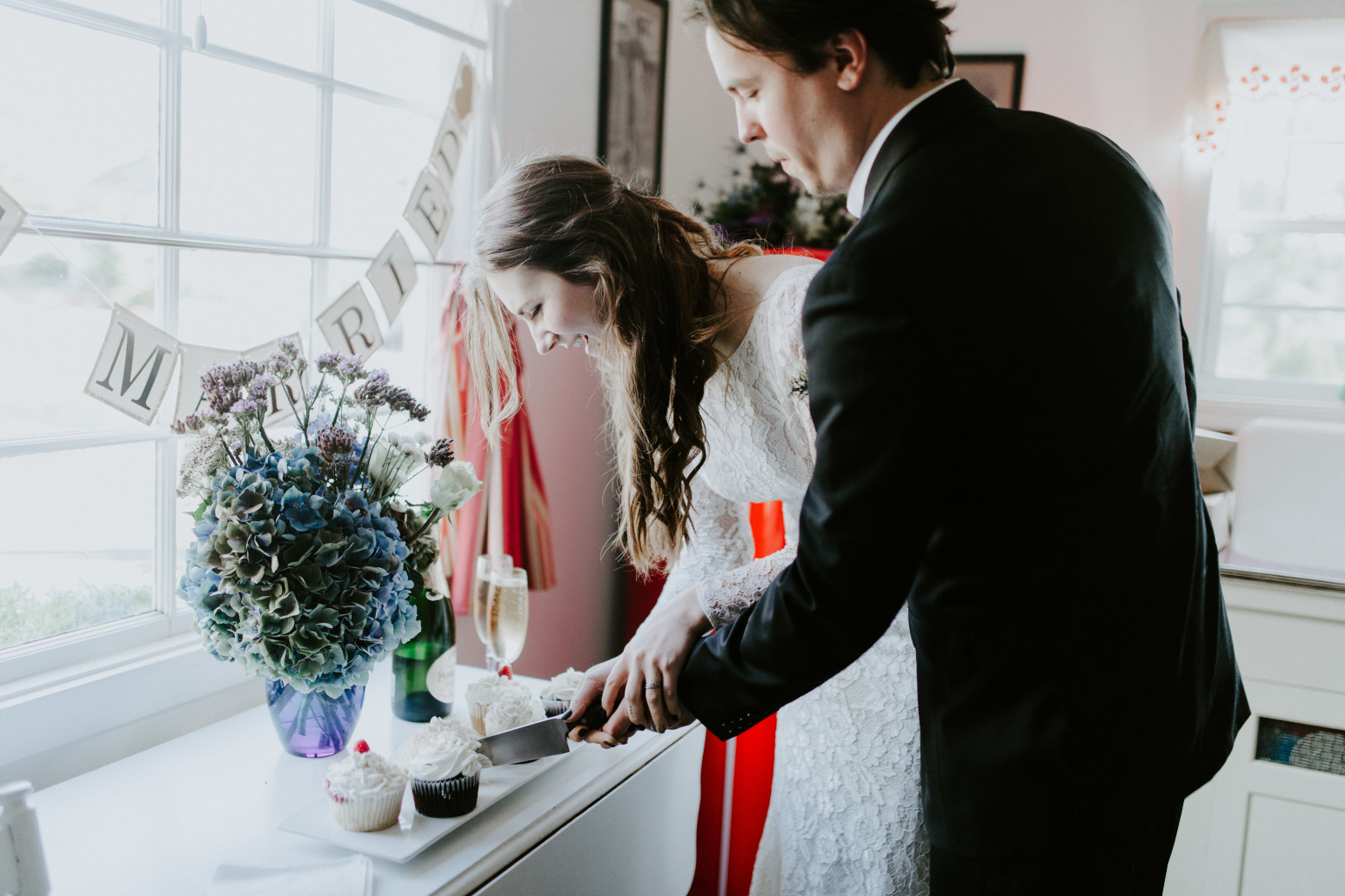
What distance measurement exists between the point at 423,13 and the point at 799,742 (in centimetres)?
153

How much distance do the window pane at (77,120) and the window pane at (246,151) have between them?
6 centimetres

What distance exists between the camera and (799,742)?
1220 millimetres

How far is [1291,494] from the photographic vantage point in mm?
2582

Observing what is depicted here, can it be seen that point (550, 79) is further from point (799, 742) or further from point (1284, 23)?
point (1284, 23)

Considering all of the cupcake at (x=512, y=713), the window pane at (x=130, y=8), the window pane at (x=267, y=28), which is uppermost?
the window pane at (x=267, y=28)

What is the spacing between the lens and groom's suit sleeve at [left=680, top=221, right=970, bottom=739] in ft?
2.14

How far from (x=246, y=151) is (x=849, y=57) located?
119 centimetres

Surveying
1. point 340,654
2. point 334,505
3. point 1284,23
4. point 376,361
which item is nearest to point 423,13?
point 376,361

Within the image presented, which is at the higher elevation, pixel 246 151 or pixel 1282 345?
pixel 246 151

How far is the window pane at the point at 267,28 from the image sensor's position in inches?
58.4

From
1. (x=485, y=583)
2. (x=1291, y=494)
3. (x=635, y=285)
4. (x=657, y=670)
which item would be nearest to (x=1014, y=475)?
(x=657, y=670)

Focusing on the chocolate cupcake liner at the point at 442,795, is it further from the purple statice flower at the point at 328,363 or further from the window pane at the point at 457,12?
the window pane at the point at 457,12

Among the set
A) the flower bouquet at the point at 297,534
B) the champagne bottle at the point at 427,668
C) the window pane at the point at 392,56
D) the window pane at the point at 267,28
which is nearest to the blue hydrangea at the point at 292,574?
the flower bouquet at the point at 297,534

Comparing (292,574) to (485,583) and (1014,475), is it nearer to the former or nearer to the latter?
(485,583)
